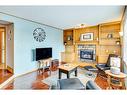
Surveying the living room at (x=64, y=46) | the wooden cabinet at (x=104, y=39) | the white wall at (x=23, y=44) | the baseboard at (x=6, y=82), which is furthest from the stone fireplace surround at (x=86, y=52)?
the baseboard at (x=6, y=82)

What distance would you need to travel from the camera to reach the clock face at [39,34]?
557 cm

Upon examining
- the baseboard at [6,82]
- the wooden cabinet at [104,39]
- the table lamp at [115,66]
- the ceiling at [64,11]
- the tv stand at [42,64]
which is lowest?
the baseboard at [6,82]

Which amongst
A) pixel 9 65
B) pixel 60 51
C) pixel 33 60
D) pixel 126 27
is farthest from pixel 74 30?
pixel 9 65

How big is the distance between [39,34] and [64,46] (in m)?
2.67

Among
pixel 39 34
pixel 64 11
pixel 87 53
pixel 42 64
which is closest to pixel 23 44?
pixel 39 34

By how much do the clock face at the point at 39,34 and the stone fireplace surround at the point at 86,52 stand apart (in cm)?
231

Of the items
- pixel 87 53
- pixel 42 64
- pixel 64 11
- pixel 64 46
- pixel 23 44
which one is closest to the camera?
pixel 64 11

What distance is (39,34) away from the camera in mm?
5797

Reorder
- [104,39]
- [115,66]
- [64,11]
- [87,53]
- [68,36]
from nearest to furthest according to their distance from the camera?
[115,66]
[64,11]
[104,39]
[87,53]
[68,36]

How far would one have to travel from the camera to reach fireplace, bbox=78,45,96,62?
670 centimetres

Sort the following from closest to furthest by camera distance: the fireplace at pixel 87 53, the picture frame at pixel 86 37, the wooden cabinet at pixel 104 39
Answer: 1. the wooden cabinet at pixel 104 39
2. the fireplace at pixel 87 53
3. the picture frame at pixel 86 37

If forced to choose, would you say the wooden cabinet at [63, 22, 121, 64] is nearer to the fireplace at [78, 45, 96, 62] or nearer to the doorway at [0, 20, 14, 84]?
the fireplace at [78, 45, 96, 62]

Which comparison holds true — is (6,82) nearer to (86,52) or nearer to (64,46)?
(86,52)

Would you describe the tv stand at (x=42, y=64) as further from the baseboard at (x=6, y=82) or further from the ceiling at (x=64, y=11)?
the ceiling at (x=64, y=11)
